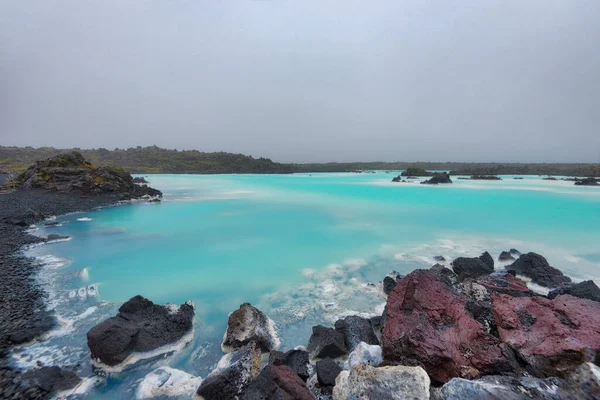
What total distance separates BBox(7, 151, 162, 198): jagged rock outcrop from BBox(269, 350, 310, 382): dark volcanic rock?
21469 mm

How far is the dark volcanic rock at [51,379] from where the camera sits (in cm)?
322

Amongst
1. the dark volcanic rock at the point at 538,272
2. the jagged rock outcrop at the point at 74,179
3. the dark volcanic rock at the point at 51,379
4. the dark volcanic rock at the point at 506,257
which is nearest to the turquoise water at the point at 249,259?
the dark volcanic rock at the point at 51,379

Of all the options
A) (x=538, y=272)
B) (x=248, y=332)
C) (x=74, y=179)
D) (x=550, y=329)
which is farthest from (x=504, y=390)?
(x=74, y=179)

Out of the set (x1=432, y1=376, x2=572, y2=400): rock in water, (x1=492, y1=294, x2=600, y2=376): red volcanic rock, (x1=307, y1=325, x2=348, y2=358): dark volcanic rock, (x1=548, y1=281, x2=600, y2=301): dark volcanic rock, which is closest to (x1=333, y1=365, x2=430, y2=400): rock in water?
(x1=432, y1=376, x2=572, y2=400): rock in water

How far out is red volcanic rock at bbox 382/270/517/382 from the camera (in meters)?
3.04

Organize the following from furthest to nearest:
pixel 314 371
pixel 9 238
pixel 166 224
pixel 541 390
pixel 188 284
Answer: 1. pixel 166 224
2. pixel 9 238
3. pixel 188 284
4. pixel 314 371
5. pixel 541 390

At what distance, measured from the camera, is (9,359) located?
3.68 m

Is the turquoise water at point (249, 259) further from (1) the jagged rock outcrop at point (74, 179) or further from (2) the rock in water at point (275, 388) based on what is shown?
(1) the jagged rock outcrop at point (74, 179)

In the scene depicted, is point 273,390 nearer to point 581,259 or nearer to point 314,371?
point 314,371

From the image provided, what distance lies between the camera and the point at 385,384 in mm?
2633

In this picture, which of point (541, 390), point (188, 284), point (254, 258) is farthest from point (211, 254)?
point (541, 390)

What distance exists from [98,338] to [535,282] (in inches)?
341

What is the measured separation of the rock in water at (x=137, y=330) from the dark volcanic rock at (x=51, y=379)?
34cm

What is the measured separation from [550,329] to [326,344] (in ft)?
8.92
